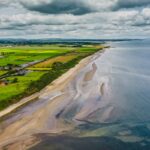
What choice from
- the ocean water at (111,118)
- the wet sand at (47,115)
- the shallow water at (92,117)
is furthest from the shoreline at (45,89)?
the ocean water at (111,118)

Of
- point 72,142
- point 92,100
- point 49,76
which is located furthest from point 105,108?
point 49,76

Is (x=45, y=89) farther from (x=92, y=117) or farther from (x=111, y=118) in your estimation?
(x=111, y=118)

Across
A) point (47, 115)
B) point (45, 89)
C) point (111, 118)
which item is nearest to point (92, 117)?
point (111, 118)

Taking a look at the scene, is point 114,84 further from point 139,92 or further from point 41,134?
point 41,134

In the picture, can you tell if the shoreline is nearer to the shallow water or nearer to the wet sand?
the wet sand

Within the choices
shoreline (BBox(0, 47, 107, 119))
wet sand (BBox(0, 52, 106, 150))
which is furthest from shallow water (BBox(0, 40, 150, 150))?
shoreline (BBox(0, 47, 107, 119))

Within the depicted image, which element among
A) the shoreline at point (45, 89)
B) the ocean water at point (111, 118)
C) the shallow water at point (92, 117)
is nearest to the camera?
the ocean water at point (111, 118)

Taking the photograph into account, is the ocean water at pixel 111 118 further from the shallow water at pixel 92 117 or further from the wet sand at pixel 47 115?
the wet sand at pixel 47 115

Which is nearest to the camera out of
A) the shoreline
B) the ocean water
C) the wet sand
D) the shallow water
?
the ocean water

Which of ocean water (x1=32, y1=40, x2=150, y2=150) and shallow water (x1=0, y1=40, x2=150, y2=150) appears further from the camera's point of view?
shallow water (x1=0, y1=40, x2=150, y2=150)
